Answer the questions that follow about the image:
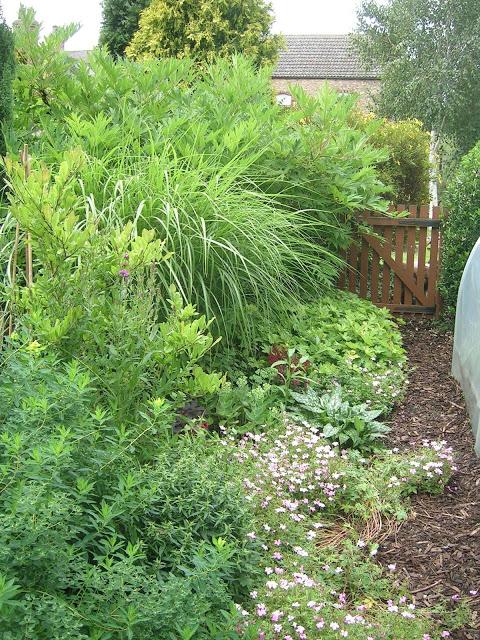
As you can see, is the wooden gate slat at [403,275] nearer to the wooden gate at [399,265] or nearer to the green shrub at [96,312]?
the wooden gate at [399,265]

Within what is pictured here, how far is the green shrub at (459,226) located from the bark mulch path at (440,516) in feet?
4.83

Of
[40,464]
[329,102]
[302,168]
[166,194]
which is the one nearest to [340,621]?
[40,464]

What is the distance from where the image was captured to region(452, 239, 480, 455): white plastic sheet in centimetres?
466

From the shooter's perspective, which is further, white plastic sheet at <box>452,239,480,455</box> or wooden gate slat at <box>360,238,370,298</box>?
wooden gate slat at <box>360,238,370,298</box>

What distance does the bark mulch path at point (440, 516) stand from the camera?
311cm

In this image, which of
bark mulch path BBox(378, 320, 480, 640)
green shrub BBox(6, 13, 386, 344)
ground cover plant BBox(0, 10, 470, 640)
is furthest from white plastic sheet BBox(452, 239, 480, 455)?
green shrub BBox(6, 13, 386, 344)

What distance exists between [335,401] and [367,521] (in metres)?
1.13

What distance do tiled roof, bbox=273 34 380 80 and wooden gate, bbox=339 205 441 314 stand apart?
3134 centimetres

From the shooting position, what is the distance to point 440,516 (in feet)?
12.1

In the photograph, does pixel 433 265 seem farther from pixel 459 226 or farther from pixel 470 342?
pixel 470 342

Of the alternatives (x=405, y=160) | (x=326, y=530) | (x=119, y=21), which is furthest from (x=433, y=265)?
(x=119, y=21)

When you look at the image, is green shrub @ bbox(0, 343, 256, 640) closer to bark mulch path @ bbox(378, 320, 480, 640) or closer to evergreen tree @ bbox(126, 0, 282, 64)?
bark mulch path @ bbox(378, 320, 480, 640)

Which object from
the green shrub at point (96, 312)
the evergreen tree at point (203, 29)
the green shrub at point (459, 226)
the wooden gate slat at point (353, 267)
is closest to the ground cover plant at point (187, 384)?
the green shrub at point (96, 312)

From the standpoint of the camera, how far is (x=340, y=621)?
259 centimetres
